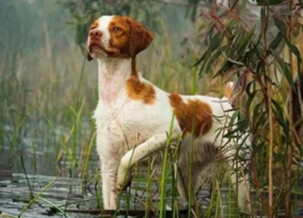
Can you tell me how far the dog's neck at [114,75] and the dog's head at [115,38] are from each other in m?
0.06

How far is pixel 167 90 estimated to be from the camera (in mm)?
10844

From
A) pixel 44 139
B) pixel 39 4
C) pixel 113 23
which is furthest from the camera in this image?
pixel 39 4

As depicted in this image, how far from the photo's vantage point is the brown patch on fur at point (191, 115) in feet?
20.0

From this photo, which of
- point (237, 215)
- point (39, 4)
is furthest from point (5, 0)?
point (237, 215)

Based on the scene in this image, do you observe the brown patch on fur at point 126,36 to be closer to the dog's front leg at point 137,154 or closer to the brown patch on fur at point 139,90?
the brown patch on fur at point 139,90

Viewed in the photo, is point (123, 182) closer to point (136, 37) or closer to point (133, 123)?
point (133, 123)

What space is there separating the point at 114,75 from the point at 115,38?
0.26m

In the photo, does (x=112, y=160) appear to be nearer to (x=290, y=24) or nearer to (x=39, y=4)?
(x=290, y=24)

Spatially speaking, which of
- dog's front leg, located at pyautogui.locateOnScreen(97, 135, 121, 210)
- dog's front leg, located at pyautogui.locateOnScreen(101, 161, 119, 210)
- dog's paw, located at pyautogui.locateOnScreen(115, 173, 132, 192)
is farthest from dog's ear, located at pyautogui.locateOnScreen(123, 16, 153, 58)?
dog's paw, located at pyautogui.locateOnScreen(115, 173, 132, 192)

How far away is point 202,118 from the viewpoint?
20.8 feet

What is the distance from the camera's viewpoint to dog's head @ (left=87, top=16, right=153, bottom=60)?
5.75 metres

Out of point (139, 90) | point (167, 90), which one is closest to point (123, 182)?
point (139, 90)

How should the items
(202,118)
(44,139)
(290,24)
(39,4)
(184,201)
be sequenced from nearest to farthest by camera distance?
(290,24) < (202,118) < (184,201) < (44,139) < (39,4)

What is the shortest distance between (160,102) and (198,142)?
566 mm
